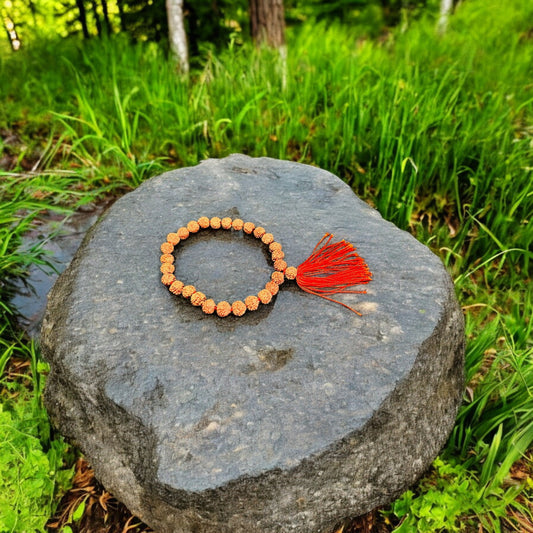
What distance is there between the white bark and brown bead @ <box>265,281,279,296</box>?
4283 mm

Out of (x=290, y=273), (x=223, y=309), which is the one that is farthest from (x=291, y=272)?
(x=223, y=309)

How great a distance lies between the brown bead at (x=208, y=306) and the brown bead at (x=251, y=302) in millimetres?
130

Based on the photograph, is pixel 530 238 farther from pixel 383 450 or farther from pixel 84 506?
pixel 84 506

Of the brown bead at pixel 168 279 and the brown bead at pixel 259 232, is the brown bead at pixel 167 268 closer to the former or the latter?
the brown bead at pixel 168 279

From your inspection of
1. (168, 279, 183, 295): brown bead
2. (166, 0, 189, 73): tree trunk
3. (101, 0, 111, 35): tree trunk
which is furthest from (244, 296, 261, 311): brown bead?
(101, 0, 111, 35): tree trunk

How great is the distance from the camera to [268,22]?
390 cm

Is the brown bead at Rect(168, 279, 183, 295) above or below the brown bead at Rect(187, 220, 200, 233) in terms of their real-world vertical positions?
below

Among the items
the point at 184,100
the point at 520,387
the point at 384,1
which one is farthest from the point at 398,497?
the point at 384,1

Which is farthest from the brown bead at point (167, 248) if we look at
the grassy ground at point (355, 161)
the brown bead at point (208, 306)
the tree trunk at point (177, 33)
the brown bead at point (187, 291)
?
the tree trunk at point (177, 33)

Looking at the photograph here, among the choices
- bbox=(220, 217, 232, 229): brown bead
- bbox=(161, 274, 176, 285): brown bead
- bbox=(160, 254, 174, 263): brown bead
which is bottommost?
bbox=(161, 274, 176, 285): brown bead

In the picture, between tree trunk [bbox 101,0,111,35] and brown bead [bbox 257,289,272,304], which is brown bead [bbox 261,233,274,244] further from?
tree trunk [bbox 101,0,111,35]

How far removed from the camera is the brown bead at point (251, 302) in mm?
1763

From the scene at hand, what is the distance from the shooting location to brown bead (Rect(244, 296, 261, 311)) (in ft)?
5.78

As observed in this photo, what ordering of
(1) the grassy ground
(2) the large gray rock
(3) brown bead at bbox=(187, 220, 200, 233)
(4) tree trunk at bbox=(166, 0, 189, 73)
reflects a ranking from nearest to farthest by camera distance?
(2) the large gray rock < (1) the grassy ground < (3) brown bead at bbox=(187, 220, 200, 233) < (4) tree trunk at bbox=(166, 0, 189, 73)
